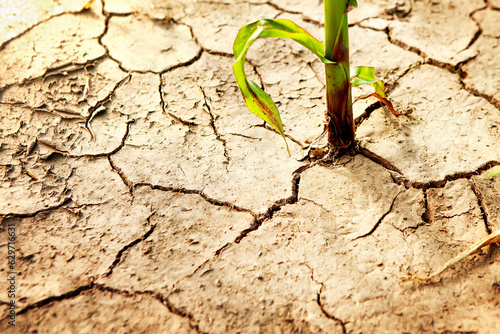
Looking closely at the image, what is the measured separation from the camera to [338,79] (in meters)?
1.50

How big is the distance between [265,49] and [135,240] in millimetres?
1322

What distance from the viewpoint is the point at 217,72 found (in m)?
2.09

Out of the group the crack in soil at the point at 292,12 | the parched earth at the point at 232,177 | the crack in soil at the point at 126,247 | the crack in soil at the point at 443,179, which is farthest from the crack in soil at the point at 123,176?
the crack in soil at the point at 292,12

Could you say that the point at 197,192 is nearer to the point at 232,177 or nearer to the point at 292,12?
the point at 232,177

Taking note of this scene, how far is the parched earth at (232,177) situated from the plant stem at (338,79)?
0.12 m

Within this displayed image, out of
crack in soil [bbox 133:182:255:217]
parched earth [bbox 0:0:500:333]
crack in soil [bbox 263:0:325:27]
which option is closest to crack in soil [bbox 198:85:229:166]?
parched earth [bbox 0:0:500:333]

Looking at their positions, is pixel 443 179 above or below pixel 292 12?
below

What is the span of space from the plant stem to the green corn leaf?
2.1 inches

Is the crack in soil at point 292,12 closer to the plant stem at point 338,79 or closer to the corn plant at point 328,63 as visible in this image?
the corn plant at point 328,63

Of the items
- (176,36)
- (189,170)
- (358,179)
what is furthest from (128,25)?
(358,179)

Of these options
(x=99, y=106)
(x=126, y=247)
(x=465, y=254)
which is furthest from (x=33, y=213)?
(x=465, y=254)

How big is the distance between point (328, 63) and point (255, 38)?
12.1 inches

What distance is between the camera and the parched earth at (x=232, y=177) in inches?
51.6

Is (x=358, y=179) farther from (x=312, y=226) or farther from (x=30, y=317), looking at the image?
(x=30, y=317)
